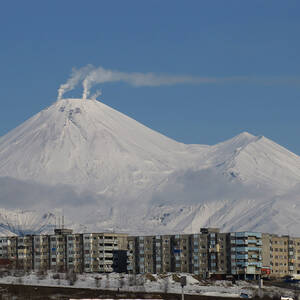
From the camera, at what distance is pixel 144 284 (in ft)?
603

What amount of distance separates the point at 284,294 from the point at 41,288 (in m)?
46.3

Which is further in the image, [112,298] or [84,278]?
[84,278]

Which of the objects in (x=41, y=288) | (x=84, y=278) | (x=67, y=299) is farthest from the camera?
(x=84, y=278)

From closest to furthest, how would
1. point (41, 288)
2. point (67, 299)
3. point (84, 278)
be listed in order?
point (67, 299), point (41, 288), point (84, 278)

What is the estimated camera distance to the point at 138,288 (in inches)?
6742

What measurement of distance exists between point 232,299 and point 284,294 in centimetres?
2312

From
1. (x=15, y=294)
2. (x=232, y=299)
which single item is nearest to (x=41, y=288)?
(x=15, y=294)

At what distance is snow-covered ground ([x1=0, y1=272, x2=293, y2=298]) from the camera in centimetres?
17050

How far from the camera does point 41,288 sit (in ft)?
546

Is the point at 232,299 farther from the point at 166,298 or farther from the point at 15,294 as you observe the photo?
the point at 15,294

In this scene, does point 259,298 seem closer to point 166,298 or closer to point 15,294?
point 166,298

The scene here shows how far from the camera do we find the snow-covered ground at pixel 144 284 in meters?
170

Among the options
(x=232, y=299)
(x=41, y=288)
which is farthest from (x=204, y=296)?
(x=41, y=288)

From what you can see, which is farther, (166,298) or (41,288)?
(41,288)
